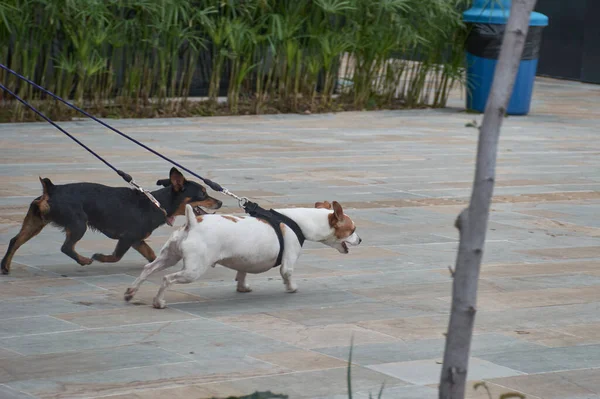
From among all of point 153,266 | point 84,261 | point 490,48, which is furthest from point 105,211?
point 490,48

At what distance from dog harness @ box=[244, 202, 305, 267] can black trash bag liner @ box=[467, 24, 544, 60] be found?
10510 mm

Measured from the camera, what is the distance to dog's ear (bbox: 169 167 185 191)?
6205 mm

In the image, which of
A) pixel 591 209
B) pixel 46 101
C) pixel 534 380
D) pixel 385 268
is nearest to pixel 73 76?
pixel 46 101

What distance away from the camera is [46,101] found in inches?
548

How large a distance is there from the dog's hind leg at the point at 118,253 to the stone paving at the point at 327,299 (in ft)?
0.28

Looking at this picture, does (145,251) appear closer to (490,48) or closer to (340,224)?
(340,224)

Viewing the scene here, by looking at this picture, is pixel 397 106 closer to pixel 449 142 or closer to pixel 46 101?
pixel 449 142

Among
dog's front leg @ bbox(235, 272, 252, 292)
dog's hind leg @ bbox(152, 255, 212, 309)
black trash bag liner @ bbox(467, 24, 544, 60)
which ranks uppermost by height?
black trash bag liner @ bbox(467, 24, 544, 60)

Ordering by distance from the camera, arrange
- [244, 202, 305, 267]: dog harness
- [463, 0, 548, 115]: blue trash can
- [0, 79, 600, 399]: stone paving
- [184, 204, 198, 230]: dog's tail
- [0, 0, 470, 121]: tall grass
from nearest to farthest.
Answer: [0, 79, 600, 399]: stone paving, [184, 204, 198, 230]: dog's tail, [244, 202, 305, 267]: dog harness, [0, 0, 470, 121]: tall grass, [463, 0, 548, 115]: blue trash can

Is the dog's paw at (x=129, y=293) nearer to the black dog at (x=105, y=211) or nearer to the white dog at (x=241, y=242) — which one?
the white dog at (x=241, y=242)

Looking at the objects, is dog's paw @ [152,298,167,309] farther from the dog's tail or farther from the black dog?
the black dog

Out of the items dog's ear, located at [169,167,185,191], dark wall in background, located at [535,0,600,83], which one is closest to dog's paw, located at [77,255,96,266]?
dog's ear, located at [169,167,185,191]

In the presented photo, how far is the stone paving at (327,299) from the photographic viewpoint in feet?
14.7

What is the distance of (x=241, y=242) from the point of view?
5.54m
